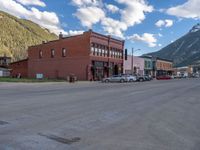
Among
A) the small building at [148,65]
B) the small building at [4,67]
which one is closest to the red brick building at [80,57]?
the small building at [4,67]

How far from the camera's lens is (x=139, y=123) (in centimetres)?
1006

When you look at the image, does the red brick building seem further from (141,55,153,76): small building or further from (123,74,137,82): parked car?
(141,55,153,76): small building

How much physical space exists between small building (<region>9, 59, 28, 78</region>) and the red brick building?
3.30m

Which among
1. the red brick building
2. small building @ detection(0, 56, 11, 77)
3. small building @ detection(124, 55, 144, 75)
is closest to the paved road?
the red brick building

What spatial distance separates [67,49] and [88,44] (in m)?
6.56

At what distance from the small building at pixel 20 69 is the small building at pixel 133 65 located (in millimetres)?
26588

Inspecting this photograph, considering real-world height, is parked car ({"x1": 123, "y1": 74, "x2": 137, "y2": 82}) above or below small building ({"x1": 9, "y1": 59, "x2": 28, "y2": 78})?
below

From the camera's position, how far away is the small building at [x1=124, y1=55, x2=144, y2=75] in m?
79.2

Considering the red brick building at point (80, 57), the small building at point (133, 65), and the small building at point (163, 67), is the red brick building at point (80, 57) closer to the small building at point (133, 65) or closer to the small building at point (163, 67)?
the small building at point (133, 65)

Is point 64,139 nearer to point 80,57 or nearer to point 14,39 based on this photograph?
point 80,57

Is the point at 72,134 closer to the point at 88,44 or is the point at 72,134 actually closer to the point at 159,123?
the point at 159,123

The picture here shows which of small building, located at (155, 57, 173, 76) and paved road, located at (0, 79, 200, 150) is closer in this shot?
paved road, located at (0, 79, 200, 150)

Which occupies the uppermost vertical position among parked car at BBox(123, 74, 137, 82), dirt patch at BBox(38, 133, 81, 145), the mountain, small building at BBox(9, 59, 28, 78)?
the mountain

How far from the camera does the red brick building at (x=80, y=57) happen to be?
62219 mm
